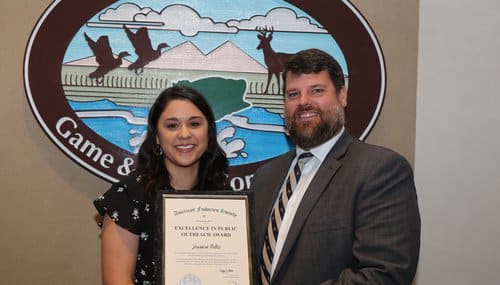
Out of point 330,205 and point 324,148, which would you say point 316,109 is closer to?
point 324,148

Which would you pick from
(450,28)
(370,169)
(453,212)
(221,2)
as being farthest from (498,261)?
(221,2)

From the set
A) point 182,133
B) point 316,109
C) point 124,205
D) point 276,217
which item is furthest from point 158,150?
point 316,109

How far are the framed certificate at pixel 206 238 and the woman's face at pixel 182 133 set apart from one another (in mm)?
234

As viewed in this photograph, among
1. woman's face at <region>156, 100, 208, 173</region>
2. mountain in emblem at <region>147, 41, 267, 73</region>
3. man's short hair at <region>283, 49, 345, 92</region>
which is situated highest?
mountain in emblem at <region>147, 41, 267, 73</region>

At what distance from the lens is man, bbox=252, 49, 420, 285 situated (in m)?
1.86

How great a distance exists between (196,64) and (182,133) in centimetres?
70

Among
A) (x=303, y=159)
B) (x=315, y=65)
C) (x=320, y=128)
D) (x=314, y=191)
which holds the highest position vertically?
(x=315, y=65)

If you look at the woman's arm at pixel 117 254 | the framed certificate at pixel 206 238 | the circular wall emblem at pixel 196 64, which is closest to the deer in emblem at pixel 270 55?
the circular wall emblem at pixel 196 64

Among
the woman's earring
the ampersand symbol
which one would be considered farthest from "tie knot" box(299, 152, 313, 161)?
the ampersand symbol

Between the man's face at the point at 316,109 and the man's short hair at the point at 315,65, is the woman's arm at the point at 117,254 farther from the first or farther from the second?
the man's short hair at the point at 315,65

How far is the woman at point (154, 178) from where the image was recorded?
2.06 meters

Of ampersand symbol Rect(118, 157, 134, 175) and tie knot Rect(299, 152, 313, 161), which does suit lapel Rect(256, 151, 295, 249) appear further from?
ampersand symbol Rect(118, 157, 134, 175)

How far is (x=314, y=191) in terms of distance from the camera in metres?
2.01

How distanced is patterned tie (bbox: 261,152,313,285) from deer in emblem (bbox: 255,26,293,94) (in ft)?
2.28
